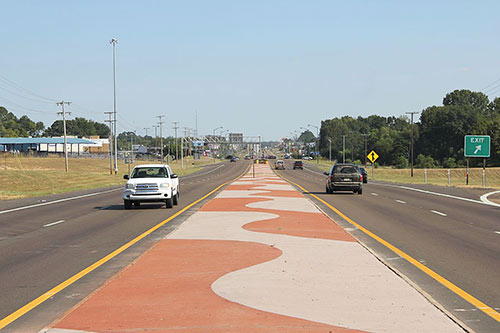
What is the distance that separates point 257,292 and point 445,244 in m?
7.06

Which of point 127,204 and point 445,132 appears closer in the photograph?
point 127,204

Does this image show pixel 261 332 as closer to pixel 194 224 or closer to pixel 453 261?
pixel 453 261

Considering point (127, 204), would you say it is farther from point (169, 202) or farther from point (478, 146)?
point (478, 146)

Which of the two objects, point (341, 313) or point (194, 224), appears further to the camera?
point (194, 224)

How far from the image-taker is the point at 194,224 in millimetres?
17953

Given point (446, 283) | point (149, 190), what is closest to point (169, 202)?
point (149, 190)

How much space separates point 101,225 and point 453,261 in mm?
10854

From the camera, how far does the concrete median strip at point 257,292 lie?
6.89m

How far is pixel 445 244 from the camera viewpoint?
14102mm

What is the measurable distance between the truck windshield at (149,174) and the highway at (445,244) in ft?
21.6

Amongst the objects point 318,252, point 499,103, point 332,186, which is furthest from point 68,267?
point 499,103

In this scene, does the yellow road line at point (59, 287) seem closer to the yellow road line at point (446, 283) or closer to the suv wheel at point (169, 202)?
the yellow road line at point (446, 283)

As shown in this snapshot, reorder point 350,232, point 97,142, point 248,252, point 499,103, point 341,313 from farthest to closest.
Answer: point 97,142
point 499,103
point 350,232
point 248,252
point 341,313

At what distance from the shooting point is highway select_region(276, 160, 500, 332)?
8.43m
